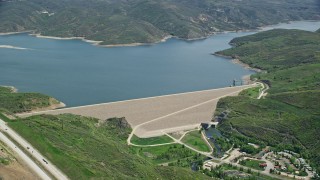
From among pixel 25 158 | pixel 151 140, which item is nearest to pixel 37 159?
pixel 25 158

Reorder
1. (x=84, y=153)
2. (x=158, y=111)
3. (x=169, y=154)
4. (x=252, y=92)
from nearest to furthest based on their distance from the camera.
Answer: (x=84, y=153) → (x=169, y=154) → (x=158, y=111) → (x=252, y=92)

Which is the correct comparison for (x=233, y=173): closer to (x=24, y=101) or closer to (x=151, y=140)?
(x=151, y=140)

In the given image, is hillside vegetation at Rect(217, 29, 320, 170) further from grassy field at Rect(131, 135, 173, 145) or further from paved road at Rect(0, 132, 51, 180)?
paved road at Rect(0, 132, 51, 180)

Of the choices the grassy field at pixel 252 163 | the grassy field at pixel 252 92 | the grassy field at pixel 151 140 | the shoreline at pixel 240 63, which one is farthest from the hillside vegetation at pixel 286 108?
the grassy field at pixel 151 140

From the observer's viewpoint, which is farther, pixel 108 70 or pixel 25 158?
pixel 108 70

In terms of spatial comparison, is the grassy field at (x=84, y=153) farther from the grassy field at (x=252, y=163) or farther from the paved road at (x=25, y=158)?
the grassy field at (x=252, y=163)
